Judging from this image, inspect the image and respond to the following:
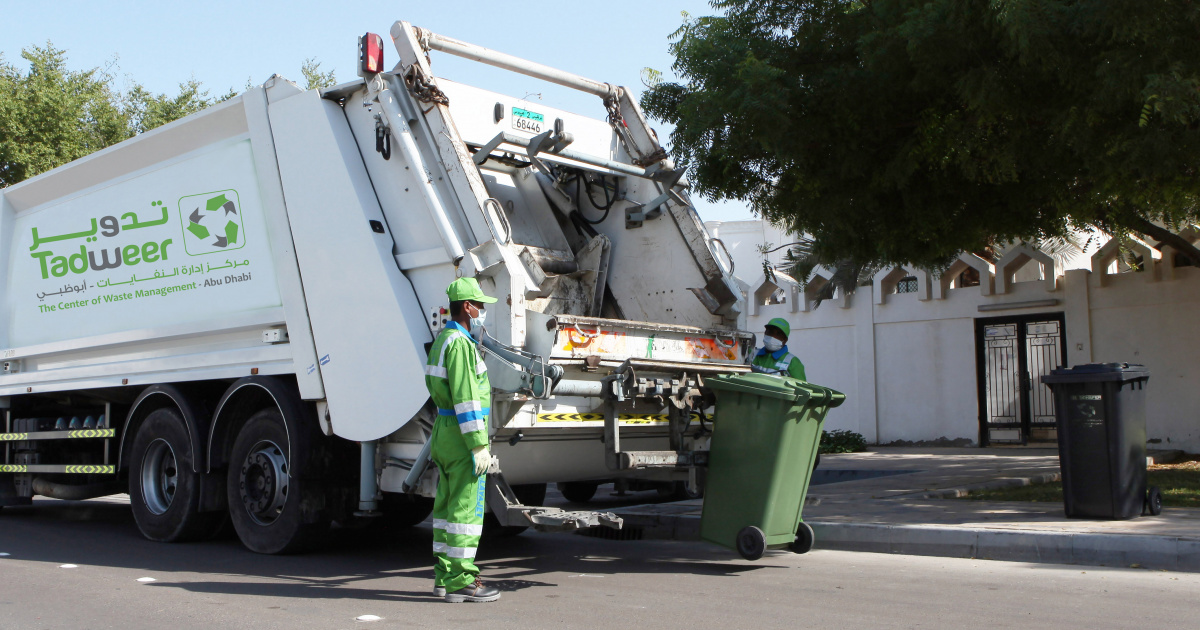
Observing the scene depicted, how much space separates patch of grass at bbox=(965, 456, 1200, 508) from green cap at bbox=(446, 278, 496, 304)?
516 cm

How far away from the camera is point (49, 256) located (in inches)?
337

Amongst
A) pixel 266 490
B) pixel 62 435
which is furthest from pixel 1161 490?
pixel 62 435

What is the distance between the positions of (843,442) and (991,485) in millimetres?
5901

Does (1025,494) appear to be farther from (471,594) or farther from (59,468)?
(59,468)

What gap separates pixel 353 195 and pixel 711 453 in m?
2.53

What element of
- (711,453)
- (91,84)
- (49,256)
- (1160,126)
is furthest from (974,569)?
(91,84)

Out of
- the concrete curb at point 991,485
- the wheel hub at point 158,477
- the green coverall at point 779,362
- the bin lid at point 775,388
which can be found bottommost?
the concrete curb at point 991,485

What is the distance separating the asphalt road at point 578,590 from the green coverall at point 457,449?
0.23 m

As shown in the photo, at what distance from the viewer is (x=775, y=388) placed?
5.73 meters

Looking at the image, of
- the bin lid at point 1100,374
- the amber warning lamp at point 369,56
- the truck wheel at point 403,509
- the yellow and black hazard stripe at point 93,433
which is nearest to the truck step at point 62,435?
the yellow and black hazard stripe at point 93,433

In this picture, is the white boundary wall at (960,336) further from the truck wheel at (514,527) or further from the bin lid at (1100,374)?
the truck wheel at (514,527)

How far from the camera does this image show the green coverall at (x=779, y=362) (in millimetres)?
6906

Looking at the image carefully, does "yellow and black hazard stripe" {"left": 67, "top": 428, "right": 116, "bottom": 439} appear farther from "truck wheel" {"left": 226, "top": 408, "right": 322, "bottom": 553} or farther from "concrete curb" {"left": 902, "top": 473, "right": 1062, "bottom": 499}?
"concrete curb" {"left": 902, "top": 473, "right": 1062, "bottom": 499}

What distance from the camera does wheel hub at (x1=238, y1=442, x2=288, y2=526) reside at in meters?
6.40
